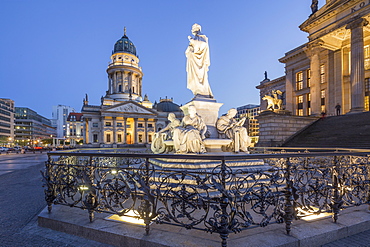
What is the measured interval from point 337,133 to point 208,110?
14774 mm

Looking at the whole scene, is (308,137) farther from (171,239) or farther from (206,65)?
(171,239)

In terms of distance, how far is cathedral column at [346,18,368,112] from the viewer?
2022cm

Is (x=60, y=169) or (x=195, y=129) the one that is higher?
(x=195, y=129)

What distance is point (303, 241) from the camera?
111 inches

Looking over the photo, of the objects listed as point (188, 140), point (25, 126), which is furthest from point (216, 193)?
point (25, 126)

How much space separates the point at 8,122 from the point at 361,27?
11279cm

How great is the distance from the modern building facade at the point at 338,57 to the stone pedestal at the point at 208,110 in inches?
811

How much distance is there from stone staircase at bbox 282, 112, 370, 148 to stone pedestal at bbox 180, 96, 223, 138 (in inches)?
449

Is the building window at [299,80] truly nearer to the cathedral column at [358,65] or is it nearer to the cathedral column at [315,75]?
the cathedral column at [315,75]

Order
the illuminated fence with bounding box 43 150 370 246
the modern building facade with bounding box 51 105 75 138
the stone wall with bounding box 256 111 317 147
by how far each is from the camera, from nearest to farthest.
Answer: the illuminated fence with bounding box 43 150 370 246, the stone wall with bounding box 256 111 317 147, the modern building facade with bounding box 51 105 75 138

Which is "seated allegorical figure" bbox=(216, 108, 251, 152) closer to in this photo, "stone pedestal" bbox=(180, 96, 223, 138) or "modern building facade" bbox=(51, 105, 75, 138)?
"stone pedestal" bbox=(180, 96, 223, 138)

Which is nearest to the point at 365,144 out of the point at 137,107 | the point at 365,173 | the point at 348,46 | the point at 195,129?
the point at 365,173

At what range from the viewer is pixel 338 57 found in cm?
2578

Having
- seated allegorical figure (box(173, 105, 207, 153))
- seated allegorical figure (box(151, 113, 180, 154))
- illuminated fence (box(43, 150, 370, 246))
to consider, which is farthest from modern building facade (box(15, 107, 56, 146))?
illuminated fence (box(43, 150, 370, 246))
